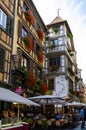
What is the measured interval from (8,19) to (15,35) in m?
1.47

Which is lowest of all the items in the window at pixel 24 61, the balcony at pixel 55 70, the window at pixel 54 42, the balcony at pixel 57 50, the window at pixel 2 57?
the window at pixel 2 57

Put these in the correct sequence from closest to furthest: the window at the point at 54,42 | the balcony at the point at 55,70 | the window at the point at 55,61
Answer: the balcony at the point at 55,70 → the window at the point at 55,61 → the window at the point at 54,42

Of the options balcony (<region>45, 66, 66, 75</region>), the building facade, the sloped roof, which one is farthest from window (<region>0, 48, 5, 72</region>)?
the sloped roof

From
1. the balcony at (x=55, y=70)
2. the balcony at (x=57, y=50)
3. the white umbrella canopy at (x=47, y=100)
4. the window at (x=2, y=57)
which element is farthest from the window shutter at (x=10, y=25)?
the balcony at (x=57, y=50)

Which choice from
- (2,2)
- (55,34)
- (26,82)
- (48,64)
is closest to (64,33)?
(55,34)

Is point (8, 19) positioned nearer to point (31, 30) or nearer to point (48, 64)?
point (31, 30)

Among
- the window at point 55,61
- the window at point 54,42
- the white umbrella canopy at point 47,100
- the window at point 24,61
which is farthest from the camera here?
the window at point 54,42

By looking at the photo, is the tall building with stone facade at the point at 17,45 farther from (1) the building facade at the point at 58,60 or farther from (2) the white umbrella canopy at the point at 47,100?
(1) the building facade at the point at 58,60

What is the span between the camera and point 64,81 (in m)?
34.2

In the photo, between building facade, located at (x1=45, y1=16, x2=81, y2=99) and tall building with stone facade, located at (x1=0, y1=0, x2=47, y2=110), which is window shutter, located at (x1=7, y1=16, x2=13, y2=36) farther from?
building facade, located at (x1=45, y1=16, x2=81, y2=99)

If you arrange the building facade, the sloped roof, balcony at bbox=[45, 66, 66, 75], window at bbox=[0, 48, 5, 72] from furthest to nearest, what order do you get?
the sloped roof → balcony at bbox=[45, 66, 66, 75] → the building facade → window at bbox=[0, 48, 5, 72]

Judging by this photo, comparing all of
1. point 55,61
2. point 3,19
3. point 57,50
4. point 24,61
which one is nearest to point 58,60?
point 55,61

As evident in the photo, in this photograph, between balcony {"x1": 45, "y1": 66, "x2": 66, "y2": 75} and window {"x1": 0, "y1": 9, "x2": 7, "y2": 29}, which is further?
balcony {"x1": 45, "y1": 66, "x2": 66, "y2": 75}

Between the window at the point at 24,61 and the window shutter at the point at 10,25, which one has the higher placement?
the window shutter at the point at 10,25
